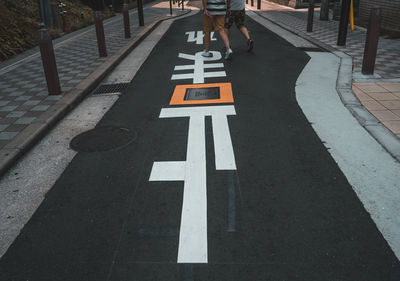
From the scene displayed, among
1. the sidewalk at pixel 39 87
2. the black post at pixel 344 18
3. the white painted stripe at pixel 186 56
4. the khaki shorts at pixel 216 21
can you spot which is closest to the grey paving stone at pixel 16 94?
the sidewalk at pixel 39 87

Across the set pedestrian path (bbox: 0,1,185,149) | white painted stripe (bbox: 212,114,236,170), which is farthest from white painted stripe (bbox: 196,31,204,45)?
white painted stripe (bbox: 212,114,236,170)

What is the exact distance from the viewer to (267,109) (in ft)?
16.4

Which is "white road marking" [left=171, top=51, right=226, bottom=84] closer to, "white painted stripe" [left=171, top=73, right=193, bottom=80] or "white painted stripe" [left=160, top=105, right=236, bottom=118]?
"white painted stripe" [left=171, top=73, right=193, bottom=80]

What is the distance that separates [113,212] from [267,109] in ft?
9.55

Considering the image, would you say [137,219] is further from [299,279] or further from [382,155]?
[382,155]

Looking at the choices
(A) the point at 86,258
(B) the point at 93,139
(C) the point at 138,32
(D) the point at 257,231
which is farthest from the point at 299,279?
(C) the point at 138,32

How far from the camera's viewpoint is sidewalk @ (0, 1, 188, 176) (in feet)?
14.0

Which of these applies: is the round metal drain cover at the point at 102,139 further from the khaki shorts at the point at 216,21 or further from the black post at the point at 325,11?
the black post at the point at 325,11

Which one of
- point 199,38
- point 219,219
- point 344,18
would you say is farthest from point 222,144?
point 199,38

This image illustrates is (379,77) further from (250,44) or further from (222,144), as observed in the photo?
(222,144)

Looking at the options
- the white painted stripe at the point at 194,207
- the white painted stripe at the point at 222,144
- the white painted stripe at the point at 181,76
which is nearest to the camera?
the white painted stripe at the point at 194,207

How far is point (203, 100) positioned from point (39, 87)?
9.98 feet

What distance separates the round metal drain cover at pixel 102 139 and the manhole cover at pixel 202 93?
1530 mm

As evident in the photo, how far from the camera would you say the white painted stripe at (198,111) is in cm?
488
